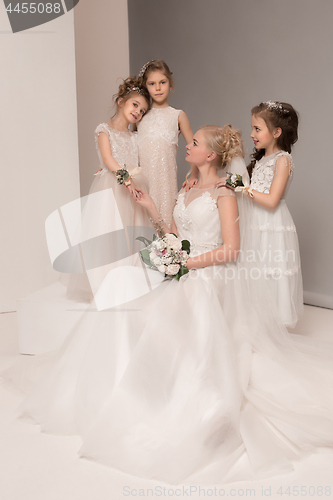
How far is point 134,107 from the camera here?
3.53 m

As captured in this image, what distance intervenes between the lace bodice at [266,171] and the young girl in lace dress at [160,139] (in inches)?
23.3

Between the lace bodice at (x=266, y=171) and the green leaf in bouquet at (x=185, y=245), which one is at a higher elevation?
the lace bodice at (x=266, y=171)

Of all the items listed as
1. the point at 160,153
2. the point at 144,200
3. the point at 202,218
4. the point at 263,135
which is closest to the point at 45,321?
the point at 144,200

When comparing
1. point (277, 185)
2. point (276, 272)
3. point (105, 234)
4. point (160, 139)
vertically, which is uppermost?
point (160, 139)

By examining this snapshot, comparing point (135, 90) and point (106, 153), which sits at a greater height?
point (135, 90)

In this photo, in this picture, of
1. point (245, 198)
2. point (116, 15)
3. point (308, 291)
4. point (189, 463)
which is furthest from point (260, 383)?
point (116, 15)

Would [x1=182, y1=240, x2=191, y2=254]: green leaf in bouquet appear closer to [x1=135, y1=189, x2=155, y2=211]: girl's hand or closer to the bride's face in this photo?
the bride's face

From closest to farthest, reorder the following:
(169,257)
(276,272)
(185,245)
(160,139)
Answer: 1. (169,257)
2. (185,245)
3. (276,272)
4. (160,139)

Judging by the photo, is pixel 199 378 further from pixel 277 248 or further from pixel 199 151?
pixel 277 248

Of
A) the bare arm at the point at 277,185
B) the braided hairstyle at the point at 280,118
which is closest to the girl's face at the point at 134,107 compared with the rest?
the braided hairstyle at the point at 280,118

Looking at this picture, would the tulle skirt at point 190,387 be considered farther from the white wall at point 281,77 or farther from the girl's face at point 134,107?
the white wall at point 281,77

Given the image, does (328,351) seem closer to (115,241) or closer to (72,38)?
(115,241)

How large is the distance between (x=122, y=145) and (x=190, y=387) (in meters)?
2.06

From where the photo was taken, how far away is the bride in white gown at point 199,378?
78.8 inches
